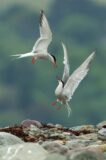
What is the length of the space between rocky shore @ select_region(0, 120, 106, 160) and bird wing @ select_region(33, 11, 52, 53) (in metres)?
2.65

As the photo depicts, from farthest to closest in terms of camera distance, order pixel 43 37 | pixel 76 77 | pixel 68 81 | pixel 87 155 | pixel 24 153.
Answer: pixel 68 81 → pixel 76 77 → pixel 43 37 → pixel 24 153 → pixel 87 155

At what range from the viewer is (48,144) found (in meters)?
9.12

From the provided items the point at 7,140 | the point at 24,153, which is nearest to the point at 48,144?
the point at 24,153

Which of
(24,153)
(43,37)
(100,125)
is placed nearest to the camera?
(24,153)

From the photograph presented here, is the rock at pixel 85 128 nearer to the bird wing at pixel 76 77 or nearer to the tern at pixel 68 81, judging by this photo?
the tern at pixel 68 81

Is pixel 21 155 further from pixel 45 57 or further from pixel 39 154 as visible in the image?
pixel 45 57

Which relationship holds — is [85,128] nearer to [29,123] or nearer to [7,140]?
[29,123]

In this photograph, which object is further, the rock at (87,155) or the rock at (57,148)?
the rock at (57,148)

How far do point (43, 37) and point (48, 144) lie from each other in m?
4.90


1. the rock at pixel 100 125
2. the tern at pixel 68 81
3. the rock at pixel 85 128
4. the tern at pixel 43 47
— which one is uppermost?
the tern at pixel 43 47

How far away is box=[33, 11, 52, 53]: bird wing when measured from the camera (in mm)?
12296

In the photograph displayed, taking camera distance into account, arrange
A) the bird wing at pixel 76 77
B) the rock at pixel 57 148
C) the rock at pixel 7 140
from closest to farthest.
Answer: the rock at pixel 57 148, the rock at pixel 7 140, the bird wing at pixel 76 77

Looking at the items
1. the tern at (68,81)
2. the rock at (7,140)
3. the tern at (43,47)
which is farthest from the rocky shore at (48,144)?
the tern at (43,47)

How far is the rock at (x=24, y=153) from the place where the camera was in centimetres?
795
